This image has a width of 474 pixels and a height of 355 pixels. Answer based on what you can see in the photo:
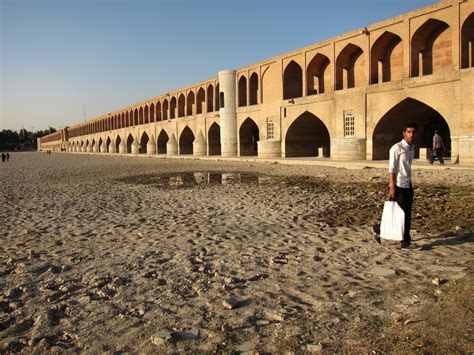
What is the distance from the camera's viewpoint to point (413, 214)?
651 centimetres

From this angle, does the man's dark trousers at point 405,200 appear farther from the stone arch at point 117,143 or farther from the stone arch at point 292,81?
the stone arch at point 117,143

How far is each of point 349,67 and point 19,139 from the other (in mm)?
127809

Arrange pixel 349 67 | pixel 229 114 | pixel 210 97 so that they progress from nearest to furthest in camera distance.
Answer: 1. pixel 349 67
2. pixel 229 114
3. pixel 210 97

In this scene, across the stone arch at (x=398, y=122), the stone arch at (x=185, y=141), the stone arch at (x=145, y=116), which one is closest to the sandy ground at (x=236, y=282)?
the stone arch at (x=398, y=122)

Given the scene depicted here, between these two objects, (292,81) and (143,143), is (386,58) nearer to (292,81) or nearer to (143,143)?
(292,81)

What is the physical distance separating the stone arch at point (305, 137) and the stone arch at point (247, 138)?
4700 millimetres

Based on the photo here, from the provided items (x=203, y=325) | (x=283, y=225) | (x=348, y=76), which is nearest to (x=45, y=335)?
(x=203, y=325)

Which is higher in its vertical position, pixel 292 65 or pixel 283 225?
pixel 292 65

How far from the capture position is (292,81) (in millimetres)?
24750

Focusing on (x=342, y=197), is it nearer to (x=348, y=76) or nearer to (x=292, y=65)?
(x=348, y=76)

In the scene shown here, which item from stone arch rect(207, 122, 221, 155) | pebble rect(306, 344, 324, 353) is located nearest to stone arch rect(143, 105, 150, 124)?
stone arch rect(207, 122, 221, 155)

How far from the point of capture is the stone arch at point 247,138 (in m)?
28.6

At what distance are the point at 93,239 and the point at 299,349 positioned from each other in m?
3.81

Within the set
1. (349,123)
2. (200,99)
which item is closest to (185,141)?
(200,99)
